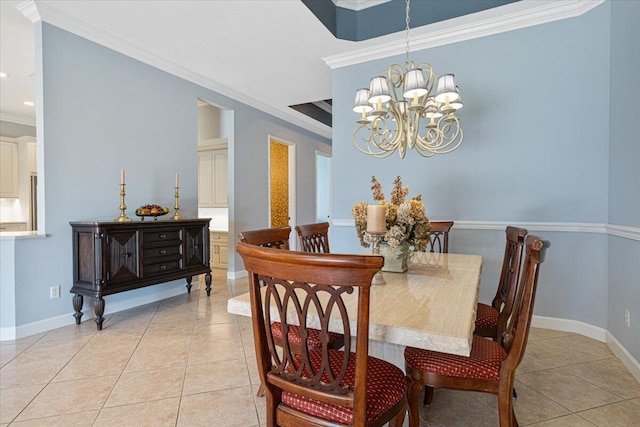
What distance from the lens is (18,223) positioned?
6.12 m

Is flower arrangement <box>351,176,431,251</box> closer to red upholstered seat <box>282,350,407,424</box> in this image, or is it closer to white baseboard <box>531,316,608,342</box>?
red upholstered seat <box>282,350,407,424</box>

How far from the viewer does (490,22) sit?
3.07 m

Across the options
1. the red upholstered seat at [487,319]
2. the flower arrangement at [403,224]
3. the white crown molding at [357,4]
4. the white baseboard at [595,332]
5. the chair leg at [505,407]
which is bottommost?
the white baseboard at [595,332]

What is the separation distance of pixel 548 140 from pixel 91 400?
12.6 feet

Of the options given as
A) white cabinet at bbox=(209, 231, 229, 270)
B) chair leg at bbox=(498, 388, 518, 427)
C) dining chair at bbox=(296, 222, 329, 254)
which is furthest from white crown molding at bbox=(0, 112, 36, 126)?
chair leg at bbox=(498, 388, 518, 427)

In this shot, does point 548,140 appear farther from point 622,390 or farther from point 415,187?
point 622,390

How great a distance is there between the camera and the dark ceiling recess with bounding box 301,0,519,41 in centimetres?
301

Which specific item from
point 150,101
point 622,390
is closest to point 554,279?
point 622,390

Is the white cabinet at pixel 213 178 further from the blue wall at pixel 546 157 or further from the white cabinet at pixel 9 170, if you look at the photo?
the blue wall at pixel 546 157

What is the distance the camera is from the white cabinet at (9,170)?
19.2 ft

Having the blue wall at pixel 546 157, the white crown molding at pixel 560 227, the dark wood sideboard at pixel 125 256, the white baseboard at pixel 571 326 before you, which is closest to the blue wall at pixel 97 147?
the dark wood sideboard at pixel 125 256

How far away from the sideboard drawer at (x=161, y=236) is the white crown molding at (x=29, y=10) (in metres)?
2.03

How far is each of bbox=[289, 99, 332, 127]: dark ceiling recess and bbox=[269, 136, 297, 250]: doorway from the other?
0.64 m

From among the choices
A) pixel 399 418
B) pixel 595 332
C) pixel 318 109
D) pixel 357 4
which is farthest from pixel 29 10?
pixel 595 332
